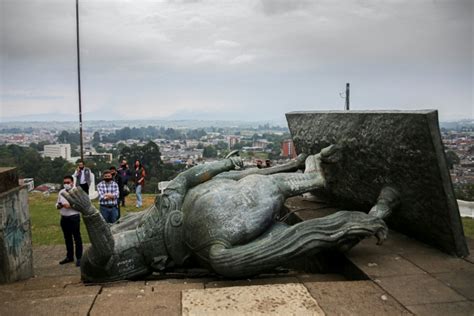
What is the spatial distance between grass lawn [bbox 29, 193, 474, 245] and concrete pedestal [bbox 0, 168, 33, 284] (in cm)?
297

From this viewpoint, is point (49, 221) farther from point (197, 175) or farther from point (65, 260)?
point (197, 175)

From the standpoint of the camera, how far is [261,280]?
4.21m

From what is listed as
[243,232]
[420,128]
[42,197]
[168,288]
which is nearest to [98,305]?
[168,288]

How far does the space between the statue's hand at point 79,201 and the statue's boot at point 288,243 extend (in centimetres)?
117

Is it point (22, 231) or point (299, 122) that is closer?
point (22, 231)

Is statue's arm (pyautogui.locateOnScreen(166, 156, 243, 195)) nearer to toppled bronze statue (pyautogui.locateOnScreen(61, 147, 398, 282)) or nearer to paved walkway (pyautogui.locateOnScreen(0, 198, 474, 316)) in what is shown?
toppled bronze statue (pyautogui.locateOnScreen(61, 147, 398, 282))

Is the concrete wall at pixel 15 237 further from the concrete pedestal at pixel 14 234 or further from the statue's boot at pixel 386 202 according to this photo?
the statue's boot at pixel 386 202

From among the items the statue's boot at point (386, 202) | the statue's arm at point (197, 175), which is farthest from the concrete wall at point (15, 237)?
the statue's boot at point (386, 202)

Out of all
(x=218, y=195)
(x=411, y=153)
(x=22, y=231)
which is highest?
(x=411, y=153)

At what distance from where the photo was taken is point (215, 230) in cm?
424

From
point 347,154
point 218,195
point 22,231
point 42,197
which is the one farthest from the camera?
point 42,197

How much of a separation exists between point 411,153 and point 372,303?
1.69 m

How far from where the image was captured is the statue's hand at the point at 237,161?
5374 millimetres

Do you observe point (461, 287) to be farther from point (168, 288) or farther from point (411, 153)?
point (168, 288)
